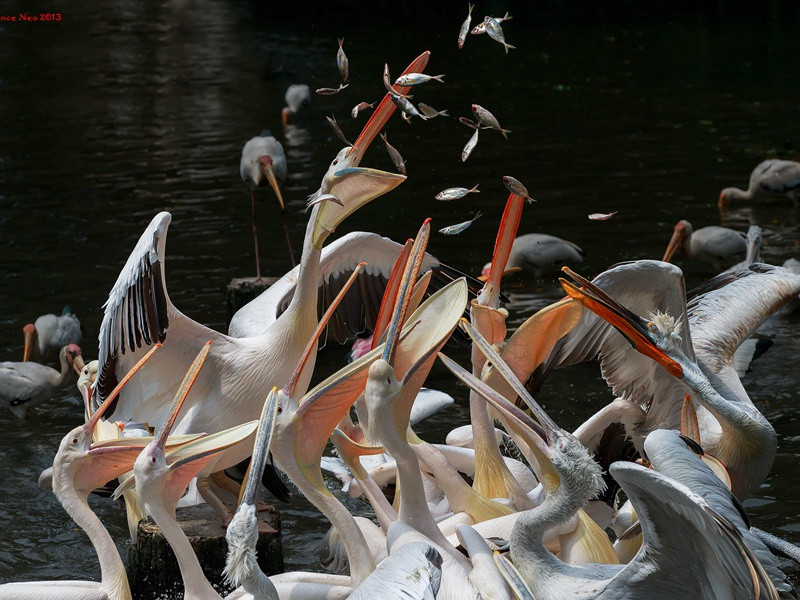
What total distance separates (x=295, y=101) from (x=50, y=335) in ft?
21.2

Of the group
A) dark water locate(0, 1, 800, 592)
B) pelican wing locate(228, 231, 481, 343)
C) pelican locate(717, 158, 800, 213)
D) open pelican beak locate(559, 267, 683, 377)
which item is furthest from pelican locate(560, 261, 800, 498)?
pelican locate(717, 158, 800, 213)

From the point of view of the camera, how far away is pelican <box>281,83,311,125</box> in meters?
12.5

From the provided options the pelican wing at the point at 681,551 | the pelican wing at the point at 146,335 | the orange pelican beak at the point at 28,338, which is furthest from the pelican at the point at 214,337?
the orange pelican beak at the point at 28,338

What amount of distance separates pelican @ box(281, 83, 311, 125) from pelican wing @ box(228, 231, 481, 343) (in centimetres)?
762

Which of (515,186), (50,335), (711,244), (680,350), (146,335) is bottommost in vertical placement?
(50,335)

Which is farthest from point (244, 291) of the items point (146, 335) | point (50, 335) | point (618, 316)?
point (618, 316)

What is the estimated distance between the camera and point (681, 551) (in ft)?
9.32

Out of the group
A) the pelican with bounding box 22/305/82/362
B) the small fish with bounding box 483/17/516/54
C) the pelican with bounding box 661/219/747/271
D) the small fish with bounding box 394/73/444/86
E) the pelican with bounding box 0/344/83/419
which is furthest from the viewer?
the pelican with bounding box 661/219/747/271

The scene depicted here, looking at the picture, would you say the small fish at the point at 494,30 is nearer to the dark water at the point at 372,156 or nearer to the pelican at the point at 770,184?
the dark water at the point at 372,156

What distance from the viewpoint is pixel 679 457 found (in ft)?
9.92

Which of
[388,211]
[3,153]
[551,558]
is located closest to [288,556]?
[551,558]

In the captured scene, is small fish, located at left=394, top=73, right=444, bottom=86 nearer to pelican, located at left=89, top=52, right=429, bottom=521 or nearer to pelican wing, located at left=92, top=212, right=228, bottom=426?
pelican, located at left=89, top=52, right=429, bottom=521

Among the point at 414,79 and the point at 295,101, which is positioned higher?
the point at 414,79

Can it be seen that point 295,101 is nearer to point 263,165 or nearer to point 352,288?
point 263,165
